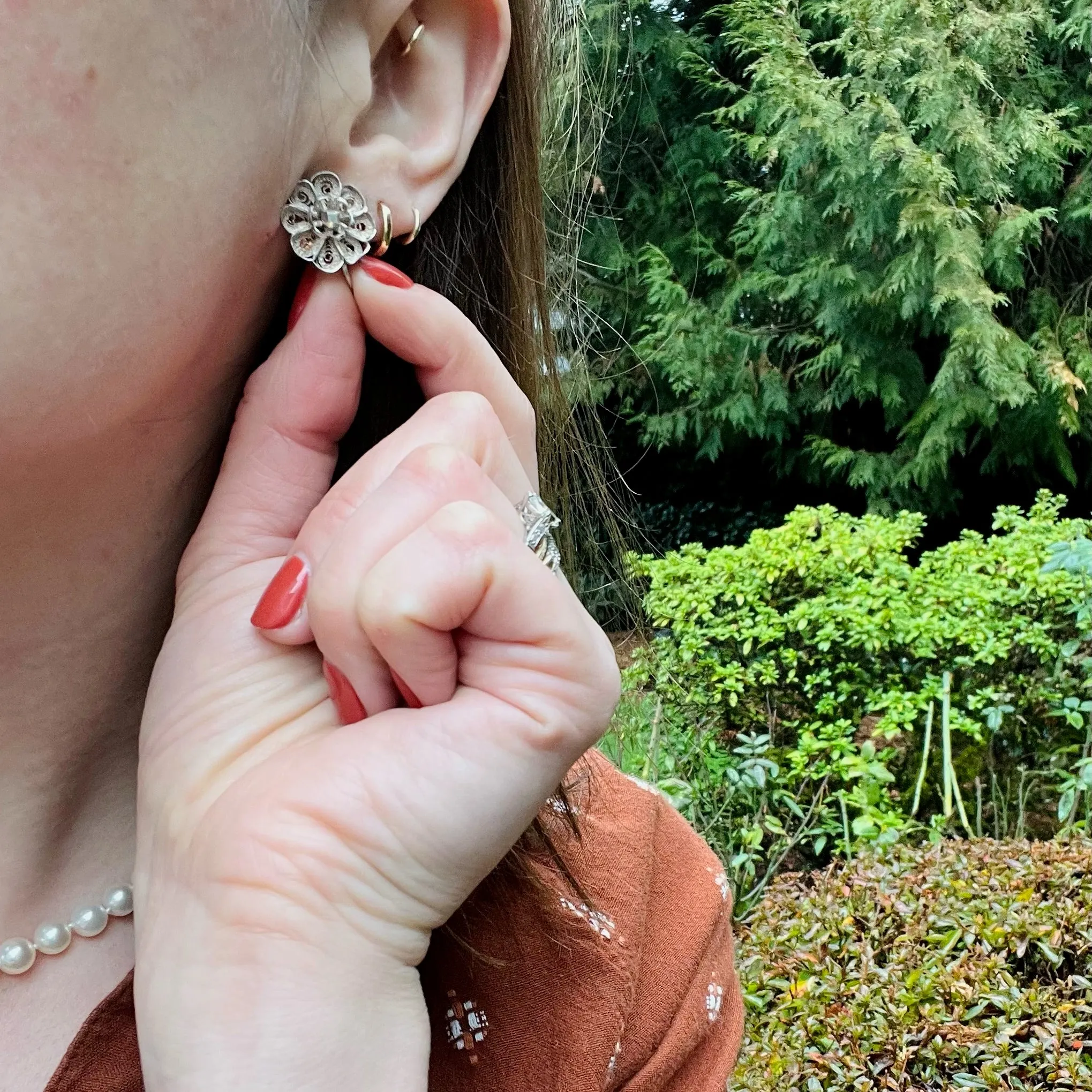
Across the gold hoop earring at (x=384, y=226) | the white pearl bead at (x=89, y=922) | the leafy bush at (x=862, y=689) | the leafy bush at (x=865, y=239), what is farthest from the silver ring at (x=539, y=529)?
the leafy bush at (x=865, y=239)

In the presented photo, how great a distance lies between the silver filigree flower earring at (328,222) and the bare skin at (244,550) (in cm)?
2

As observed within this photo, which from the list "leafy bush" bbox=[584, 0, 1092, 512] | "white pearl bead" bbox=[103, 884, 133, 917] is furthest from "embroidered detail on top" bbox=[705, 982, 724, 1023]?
"leafy bush" bbox=[584, 0, 1092, 512]

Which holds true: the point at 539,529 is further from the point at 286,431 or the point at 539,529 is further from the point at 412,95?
the point at 412,95

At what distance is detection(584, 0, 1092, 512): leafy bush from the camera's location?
6.60 metres

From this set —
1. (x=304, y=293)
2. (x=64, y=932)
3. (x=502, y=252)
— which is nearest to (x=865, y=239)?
(x=502, y=252)

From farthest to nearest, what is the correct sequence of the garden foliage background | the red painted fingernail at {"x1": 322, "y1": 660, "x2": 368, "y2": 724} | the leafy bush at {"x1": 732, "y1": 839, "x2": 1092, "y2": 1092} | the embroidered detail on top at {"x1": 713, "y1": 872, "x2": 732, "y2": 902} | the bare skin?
1. the garden foliage background
2. the leafy bush at {"x1": 732, "y1": 839, "x2": 1092, "y2": 1092}
3. the embroidered detail on top at {"x1": 713, "y1": 872, "x2": 732, "y2": 902}
4. the red painted fingernail at {"x1": 322, "y1": 660, "x2": 368, "y2": 724}
5. the bare skin

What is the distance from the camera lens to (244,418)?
1082 mm

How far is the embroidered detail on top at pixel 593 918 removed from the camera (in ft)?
3.88

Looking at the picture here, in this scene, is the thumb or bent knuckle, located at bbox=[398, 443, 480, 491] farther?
the thumb

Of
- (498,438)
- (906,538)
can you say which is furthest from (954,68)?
(498,438)

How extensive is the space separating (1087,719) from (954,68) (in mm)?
4854

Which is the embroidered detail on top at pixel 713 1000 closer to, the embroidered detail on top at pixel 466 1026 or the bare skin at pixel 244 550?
the embroidered detail on top at pixel 466 1026

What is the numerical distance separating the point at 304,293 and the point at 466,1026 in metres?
0.83

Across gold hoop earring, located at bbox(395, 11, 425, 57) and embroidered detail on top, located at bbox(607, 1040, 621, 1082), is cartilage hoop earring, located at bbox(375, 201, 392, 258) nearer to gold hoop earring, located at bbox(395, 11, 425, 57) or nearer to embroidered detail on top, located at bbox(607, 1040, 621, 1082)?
gold hoop earring, located at bbox(395, 11, 425, 57)
